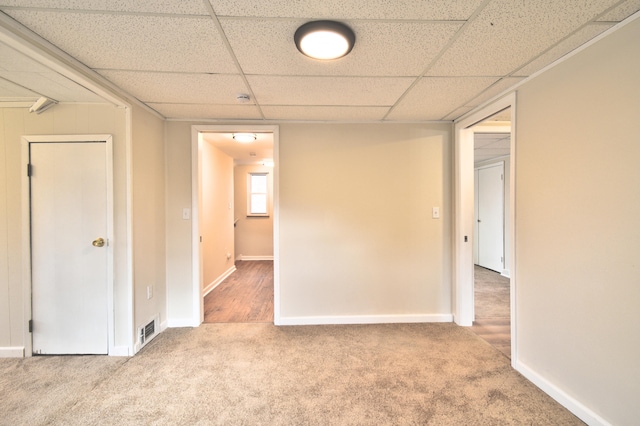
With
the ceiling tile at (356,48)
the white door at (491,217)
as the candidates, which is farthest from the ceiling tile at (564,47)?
the white door at (491,217)

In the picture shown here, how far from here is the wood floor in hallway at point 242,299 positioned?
10.1ft

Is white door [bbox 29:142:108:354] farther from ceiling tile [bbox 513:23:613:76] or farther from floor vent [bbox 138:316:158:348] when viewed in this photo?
ceiling tile [bbox 513:23:613:76]

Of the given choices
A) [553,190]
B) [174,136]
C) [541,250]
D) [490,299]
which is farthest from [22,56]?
[490,299]

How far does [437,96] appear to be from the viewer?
2.25 m

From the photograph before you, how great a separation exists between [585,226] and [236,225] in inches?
254

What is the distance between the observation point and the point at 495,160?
4.88 m

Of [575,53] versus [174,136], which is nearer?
[575,53]

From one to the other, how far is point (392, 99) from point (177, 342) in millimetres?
3072

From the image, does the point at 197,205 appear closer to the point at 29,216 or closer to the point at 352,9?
the point at 29,216

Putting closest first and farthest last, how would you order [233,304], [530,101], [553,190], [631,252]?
[631,252] → [553,190] → [530,101] → [233,304]

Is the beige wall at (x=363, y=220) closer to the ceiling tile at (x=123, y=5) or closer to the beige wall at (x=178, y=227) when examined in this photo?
the beige wall at (x=178, y=227)

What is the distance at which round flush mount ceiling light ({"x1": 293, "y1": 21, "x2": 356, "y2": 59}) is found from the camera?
132 centimetres

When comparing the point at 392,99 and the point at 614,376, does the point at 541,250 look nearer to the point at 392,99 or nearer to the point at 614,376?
the point at 614,376

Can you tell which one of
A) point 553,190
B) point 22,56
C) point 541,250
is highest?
point 22,56
